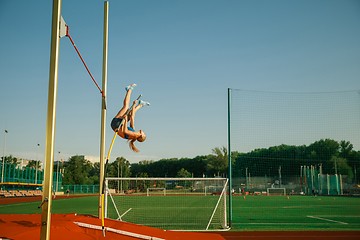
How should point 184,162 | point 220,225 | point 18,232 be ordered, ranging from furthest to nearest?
1. point 184,162
2. point 220,225
3. point 18,232

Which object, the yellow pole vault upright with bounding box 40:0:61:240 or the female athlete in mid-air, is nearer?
the yellow pole vault upright with bounding box 40:0:61:240

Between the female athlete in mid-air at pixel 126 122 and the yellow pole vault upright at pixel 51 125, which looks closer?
the yellow pole vault upright at pixel 51 125

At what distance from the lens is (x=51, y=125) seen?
8.41ft

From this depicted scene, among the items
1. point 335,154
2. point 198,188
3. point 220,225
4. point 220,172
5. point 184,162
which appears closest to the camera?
point 220,225

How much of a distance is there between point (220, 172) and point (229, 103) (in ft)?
171

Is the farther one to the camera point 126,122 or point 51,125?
point 126,122

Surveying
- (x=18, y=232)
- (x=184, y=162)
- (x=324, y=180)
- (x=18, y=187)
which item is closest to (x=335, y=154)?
(x=18, y=232)

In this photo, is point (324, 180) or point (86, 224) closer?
point (86, 224)

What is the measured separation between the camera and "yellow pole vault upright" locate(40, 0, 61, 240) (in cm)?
248

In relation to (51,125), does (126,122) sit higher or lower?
higher

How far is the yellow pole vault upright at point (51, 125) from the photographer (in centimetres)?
248

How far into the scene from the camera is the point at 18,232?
3346 mm

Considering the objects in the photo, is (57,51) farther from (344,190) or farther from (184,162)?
(184,162)

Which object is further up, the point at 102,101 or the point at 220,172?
the point at 102,101
